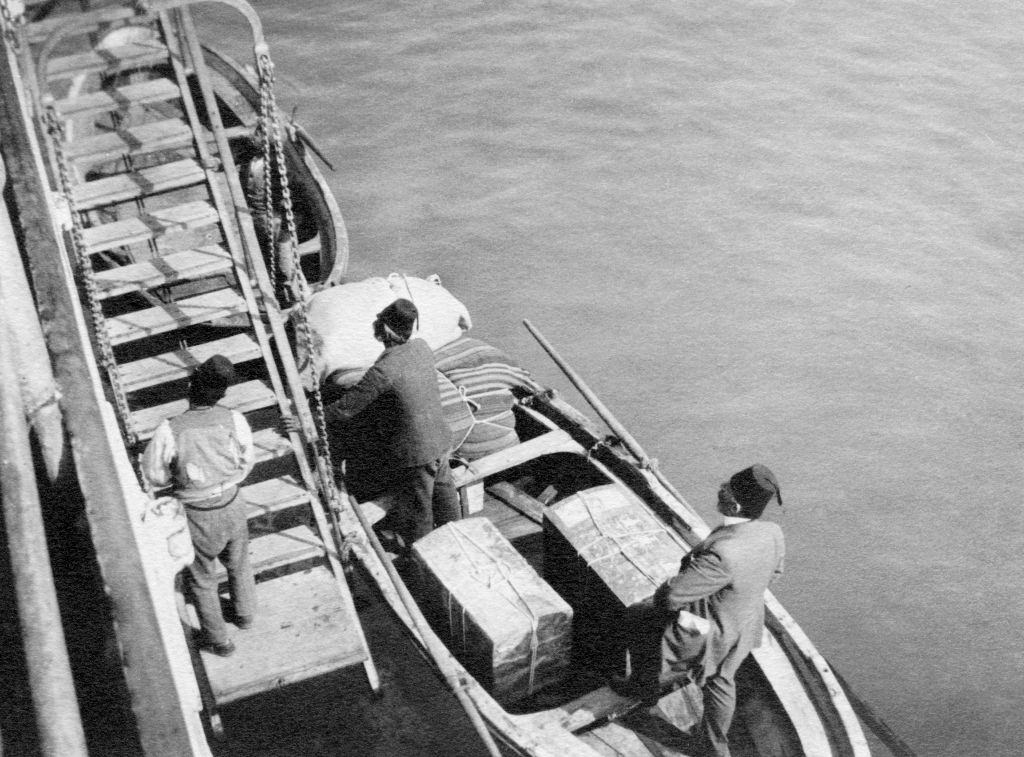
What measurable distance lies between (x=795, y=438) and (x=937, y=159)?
25.7ft

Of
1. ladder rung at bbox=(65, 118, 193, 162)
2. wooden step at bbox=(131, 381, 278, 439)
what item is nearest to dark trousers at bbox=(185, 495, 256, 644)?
wooden step at bbox=(131, 381, 278, 439)

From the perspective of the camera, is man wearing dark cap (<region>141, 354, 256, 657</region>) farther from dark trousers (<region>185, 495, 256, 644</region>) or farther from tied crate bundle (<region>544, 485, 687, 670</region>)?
tied crate bundle (<region>544, 485, 687, 670</region>)

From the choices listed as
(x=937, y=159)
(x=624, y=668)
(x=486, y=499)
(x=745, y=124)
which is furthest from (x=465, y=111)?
(x=624, y=668)

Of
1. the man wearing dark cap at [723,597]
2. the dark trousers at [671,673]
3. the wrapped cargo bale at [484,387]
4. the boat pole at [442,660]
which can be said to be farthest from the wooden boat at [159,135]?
the man wearing dark cap at [723,597]

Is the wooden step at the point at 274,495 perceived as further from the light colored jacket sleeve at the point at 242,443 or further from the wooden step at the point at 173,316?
the wooden step at the point at 173,316

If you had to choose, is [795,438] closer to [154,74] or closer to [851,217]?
[851,217]

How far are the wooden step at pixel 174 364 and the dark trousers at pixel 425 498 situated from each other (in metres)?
1.53

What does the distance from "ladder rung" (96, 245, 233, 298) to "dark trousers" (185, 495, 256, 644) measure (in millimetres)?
2217

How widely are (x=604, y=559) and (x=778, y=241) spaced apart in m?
9.04

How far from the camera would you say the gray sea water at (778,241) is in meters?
9.08

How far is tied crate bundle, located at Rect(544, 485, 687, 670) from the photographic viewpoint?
5.96m

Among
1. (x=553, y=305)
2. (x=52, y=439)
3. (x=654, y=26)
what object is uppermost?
(x=52, y=439)

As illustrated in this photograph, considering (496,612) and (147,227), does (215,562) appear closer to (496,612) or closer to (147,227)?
(496,612)

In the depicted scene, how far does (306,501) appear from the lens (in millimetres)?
6602
